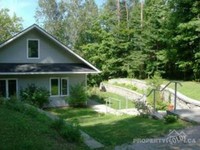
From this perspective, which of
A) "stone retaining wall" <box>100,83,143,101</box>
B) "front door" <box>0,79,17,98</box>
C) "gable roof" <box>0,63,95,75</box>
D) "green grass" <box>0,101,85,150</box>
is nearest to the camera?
"green grass" <box>0,101,85,150</box>

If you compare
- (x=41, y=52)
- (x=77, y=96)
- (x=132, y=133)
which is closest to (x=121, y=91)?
(x=77, y=96)

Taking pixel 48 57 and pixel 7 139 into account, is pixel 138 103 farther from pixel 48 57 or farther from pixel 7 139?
pixel 48 57

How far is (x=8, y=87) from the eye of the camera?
835 inches

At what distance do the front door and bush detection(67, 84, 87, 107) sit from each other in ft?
12.4

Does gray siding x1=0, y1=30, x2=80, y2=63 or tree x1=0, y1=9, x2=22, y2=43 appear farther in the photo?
tree x1=0, y1=9, x2=22, y2=43

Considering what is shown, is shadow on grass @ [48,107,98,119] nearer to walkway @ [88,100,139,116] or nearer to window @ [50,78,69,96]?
walkway @ [88,100,139,116]

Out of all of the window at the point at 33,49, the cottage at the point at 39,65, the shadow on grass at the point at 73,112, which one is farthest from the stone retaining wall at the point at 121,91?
the window at the point at 33,49

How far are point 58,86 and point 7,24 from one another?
3373 cm

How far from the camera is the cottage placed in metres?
21.1

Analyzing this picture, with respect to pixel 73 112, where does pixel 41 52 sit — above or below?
above

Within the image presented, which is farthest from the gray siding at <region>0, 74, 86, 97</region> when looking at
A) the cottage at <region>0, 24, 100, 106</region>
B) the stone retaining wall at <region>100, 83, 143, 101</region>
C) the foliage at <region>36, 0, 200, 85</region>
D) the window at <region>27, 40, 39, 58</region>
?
the foliage at <region>36, 0, 200, 85</region>

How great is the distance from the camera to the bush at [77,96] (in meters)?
21.8

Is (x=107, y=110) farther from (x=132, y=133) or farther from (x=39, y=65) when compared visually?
(x=132, y=133)

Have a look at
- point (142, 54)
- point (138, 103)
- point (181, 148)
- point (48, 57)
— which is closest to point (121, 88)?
point (142, 54)
